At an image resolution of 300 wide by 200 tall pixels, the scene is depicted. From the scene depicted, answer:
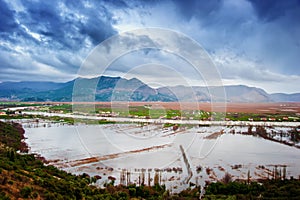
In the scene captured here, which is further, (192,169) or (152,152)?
(152,152)

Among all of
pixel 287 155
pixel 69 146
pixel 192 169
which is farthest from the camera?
pixel 69 146

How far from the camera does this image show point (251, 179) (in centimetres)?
652

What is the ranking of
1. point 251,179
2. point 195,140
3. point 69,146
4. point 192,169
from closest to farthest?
point 251,179 → point 192,169 → point 69,146 → point 195,140

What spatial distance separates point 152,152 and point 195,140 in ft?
11.2

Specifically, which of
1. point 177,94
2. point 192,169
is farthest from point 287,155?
point 177,94

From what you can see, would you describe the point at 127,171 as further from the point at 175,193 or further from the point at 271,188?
the point at 271,188

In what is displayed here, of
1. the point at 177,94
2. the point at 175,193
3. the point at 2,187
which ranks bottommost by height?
the point at 175,193

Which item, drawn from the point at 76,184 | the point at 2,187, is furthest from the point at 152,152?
the point at 2,187

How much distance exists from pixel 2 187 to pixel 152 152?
5785 mm

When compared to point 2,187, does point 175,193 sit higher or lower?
lower

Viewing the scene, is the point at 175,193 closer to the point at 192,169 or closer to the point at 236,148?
the point at 192,169

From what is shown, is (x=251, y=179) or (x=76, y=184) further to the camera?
(x=251, y=179)

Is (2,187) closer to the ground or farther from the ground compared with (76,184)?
farther from the ground

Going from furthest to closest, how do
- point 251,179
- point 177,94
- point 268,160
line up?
point 268,160 → point 251,179 → point 177,94
